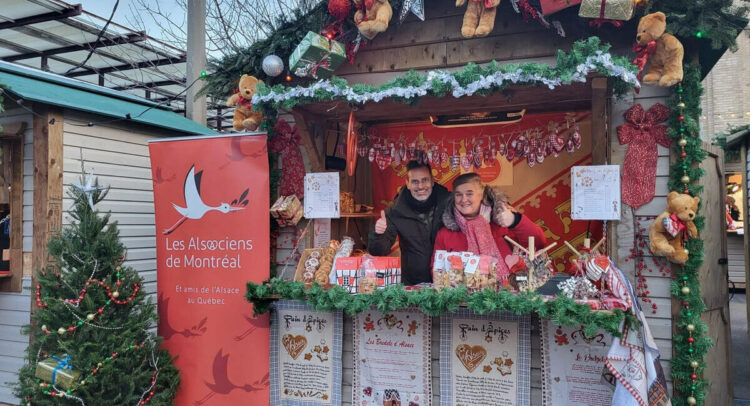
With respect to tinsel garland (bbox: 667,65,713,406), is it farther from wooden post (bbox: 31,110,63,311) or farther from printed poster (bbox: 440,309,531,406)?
wooden post (bbox: 31,110,63,311)

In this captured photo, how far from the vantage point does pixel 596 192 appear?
3.24 m

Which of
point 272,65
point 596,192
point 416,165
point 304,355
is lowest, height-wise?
point 304,355

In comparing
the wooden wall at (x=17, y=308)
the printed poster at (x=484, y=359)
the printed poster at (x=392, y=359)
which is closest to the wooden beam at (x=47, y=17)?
the wooden wall at (x=17, y=308)

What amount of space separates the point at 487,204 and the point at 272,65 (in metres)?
2.01

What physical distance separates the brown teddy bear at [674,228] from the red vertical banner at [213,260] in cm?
269

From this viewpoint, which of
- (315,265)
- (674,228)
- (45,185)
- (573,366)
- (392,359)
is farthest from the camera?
(45,185)

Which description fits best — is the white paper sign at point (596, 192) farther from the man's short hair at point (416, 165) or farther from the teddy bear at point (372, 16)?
the teddy bear at point (372, 16)

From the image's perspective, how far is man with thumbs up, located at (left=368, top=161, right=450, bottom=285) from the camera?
4.14m

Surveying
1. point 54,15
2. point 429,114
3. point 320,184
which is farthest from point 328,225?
point 54,15

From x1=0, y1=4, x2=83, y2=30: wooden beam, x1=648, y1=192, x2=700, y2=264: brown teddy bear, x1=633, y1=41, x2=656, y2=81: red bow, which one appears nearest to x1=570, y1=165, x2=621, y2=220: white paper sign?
x1=648, y1=192, x2=700, y2=264: brown teddy bear

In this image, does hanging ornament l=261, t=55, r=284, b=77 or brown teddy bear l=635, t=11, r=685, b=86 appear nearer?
brown teddy bear l=635, t=11, r=685, b=86

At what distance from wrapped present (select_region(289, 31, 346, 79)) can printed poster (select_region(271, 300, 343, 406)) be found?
1.78 metres

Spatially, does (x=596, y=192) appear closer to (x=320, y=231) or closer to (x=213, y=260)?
(x=320, y=231)

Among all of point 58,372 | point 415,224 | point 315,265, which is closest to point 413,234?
point 415,224
